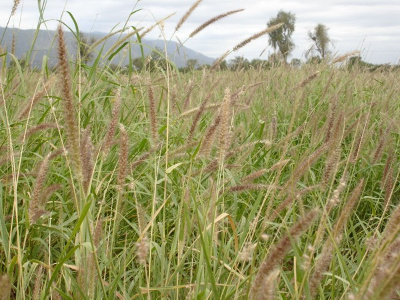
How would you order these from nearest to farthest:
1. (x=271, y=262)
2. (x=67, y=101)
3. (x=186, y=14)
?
(x=271, y=262) < (x=67, y=101) < (x=186, y=14)

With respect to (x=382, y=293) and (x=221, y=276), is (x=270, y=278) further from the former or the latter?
(x=221, y=276)

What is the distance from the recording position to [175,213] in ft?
7.32

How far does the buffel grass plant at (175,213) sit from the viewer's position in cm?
119

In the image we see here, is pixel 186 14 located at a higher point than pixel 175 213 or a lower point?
higher

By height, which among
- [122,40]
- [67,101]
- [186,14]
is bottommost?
[67,101]

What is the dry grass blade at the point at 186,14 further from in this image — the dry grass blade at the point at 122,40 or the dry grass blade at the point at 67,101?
the dry grass blade at the point at 67,101

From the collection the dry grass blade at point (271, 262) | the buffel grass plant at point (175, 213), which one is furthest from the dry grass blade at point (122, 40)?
the dry grass blade at point (271, 262)

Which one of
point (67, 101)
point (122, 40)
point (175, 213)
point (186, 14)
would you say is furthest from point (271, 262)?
point (186, 14)

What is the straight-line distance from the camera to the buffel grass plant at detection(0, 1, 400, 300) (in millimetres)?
1192

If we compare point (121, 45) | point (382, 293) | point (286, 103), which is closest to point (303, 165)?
point (382, 293)

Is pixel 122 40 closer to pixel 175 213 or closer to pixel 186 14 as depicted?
pixel 186 14

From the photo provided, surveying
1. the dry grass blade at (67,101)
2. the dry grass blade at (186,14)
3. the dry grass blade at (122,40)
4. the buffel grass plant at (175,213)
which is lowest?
the buffel grass plant at (175,213)

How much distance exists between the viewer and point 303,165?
162cm

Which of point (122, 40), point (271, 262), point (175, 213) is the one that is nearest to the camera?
point (271, 262)
